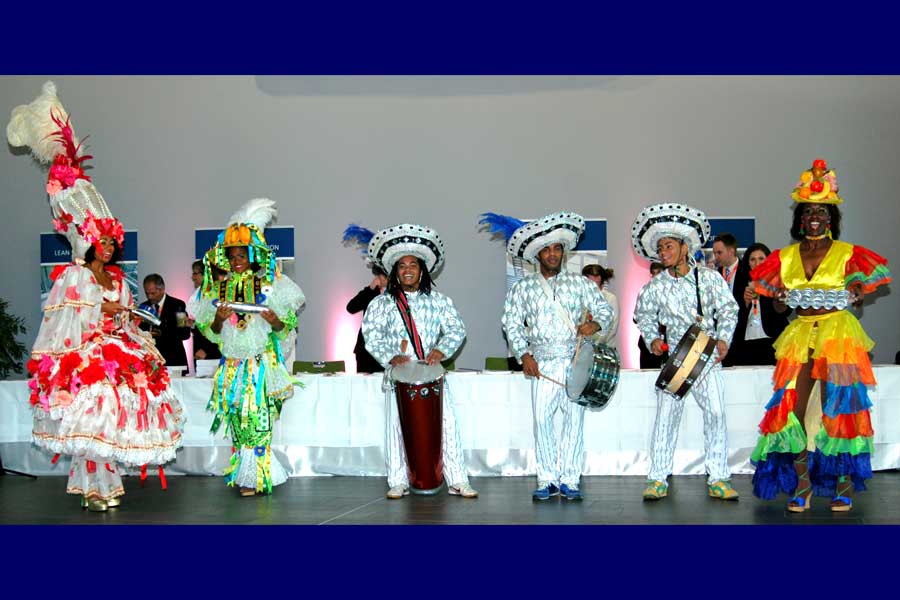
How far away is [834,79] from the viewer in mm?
10820

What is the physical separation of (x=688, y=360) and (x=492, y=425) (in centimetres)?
206

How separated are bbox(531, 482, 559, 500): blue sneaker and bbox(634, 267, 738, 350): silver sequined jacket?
3.61 ft

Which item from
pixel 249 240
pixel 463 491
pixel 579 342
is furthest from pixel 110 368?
pixel 579 342

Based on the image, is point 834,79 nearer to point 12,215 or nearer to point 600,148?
point 600,148

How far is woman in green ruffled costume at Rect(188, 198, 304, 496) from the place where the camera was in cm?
664

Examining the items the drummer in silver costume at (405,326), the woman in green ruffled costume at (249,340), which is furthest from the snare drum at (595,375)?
the woman in green ruffled costume at (249,340)

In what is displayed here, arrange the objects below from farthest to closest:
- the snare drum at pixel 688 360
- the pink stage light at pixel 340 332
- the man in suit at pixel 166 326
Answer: the pink stage light at pixel 340 332 → the man in suit at pixel 166 326 → the snare drum at pixel 688 360

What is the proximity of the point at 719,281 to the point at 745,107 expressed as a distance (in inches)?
212

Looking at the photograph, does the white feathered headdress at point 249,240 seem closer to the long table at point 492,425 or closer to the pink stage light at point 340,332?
the long table at point 492,425

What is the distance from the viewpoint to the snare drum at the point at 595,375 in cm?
590

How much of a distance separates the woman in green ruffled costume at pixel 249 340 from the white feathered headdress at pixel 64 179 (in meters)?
0.73

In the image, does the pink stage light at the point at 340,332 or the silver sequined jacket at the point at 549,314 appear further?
the pink stage light at the point at 340,332

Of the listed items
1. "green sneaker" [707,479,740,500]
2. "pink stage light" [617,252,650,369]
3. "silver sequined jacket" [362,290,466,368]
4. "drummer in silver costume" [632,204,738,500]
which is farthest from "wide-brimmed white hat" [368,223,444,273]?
"pink stage light" [617,252,650,369]

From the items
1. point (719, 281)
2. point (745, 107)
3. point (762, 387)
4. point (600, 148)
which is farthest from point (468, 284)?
point (719, 281)
